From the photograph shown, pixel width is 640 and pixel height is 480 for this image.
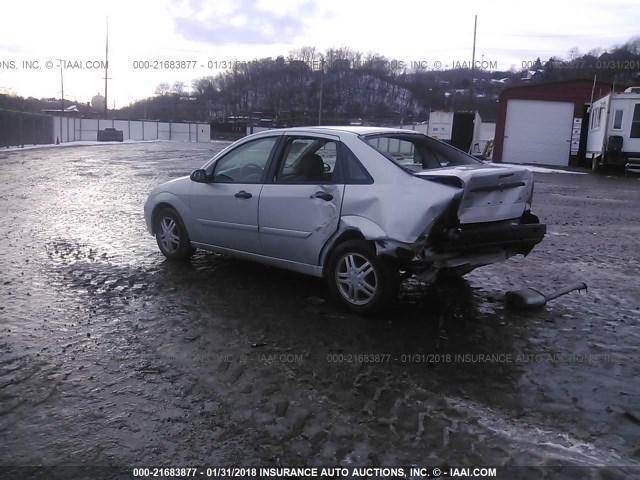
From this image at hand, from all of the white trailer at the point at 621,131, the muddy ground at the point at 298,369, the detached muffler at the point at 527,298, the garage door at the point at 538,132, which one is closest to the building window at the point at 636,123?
the white trailer at the point at 621,131

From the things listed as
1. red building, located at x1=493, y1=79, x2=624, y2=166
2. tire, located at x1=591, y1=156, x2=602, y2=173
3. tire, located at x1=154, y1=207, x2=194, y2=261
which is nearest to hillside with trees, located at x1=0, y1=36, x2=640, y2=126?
red building, located at x1=493, y1=79, x2=624, y2=166

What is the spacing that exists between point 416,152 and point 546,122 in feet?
95.7

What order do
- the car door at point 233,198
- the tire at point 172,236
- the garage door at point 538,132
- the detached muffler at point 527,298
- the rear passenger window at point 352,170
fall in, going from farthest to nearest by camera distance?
the garage door at point 538,132, the tire at point 172,236, the car door at point 233,198, the detached muffler at point 527,298, the rear passenger window at point 352,170

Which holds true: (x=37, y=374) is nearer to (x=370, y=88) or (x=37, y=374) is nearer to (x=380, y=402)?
(x=380, y=402)

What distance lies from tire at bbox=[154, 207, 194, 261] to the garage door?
29.0 m

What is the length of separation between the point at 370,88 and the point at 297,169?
6264cm

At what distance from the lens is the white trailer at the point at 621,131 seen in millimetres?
25844

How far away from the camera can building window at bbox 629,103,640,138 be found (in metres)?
25.8

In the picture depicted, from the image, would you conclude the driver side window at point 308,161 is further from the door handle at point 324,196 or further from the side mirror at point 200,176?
the side mirror at point 200,176

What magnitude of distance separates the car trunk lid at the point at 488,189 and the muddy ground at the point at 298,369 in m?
0.91

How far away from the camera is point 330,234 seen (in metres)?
4.98

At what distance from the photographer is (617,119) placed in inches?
1042

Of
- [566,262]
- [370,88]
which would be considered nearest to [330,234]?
[566,262]

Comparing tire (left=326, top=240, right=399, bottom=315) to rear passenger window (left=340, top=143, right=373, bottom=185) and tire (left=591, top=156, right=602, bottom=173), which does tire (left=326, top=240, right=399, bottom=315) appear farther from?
tire (left=591, top=156, right=602, bottom=173)
